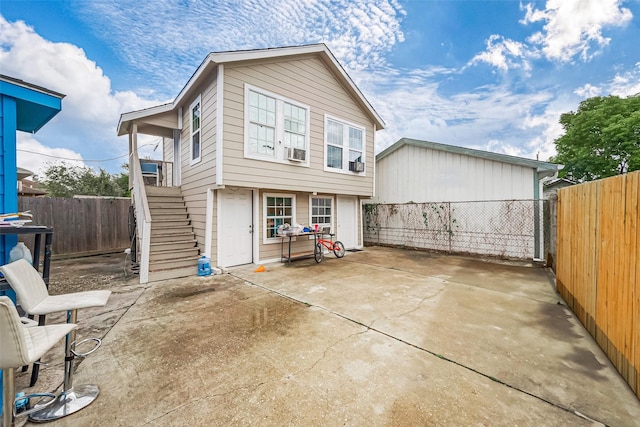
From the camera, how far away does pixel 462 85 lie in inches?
454

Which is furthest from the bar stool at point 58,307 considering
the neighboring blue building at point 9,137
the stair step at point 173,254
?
the stair step at point 173,254

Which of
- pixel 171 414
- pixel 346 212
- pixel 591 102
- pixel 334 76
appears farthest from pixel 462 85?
pixel 591 102

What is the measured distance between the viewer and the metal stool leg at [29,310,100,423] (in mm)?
1812

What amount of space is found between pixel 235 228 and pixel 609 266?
22.3ft

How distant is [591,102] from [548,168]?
747 inches

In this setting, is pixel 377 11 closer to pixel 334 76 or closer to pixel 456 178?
pixel 334 76

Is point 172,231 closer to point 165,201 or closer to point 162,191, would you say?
point 165,201

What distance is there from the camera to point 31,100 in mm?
2637

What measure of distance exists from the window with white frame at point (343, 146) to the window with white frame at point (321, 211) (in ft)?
3.94

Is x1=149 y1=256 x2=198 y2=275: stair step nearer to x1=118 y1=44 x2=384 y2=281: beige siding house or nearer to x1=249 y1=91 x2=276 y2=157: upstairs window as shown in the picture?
x1=118 y1=44 x2=384 y2=281: beige siding house

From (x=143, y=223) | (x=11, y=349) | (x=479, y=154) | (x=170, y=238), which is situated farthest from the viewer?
(x=479, y=154)

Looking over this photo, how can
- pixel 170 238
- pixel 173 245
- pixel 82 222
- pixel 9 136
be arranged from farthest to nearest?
pixel 82 222, pixel 170 238, pixel 173 245, pixel 9 136

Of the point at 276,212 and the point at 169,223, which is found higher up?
the point at 276,212

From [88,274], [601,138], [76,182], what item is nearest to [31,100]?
[88,274]
